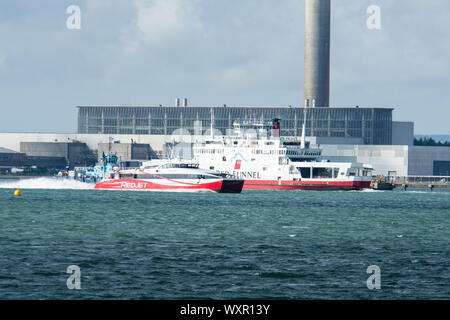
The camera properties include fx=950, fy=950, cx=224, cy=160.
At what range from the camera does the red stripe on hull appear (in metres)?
144

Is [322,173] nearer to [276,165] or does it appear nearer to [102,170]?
[276,165]

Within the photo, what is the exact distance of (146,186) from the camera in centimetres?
15212

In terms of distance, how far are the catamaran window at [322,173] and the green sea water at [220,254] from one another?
242ft

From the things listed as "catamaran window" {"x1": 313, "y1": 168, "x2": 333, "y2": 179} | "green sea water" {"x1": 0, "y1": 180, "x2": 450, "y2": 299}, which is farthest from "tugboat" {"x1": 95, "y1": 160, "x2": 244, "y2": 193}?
"green sea water" {"x1": 0, "y1": 180, "x2": 450, "y2": 299}

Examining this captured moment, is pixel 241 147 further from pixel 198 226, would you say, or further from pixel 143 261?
pixel 143 261

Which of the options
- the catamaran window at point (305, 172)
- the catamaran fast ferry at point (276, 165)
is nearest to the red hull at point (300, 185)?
the catamaran fast ferry at point (276, 165)

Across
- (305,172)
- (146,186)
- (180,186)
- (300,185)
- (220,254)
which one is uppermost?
(305,172)

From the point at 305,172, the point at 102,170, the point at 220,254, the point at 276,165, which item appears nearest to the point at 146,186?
the point at 276,165

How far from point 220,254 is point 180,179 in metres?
94.2

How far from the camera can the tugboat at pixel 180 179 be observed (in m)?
145
